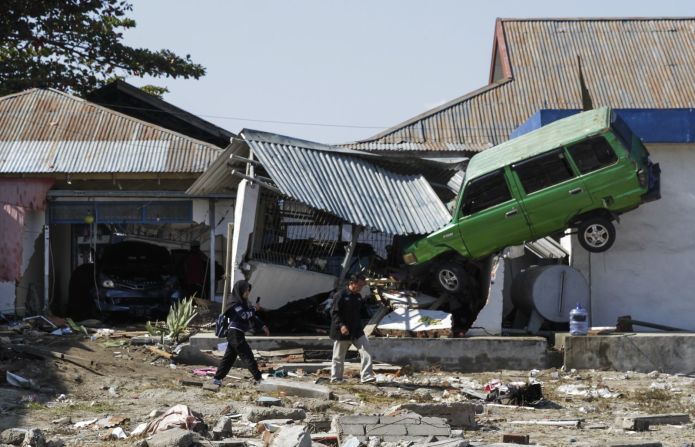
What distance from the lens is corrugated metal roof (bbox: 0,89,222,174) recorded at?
21.4 metres

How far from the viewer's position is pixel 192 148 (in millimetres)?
22031

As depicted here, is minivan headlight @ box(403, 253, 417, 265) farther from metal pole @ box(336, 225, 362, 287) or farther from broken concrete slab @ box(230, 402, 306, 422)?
broken concrete slab @ box(230, 402, 306, 422)

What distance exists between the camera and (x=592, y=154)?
52.6 feet

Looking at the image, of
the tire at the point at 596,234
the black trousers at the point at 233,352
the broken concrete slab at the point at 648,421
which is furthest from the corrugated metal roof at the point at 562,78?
the broken concrete slab at the point at 648,421

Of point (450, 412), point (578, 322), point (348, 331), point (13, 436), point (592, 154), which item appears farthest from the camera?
point (592, 154)

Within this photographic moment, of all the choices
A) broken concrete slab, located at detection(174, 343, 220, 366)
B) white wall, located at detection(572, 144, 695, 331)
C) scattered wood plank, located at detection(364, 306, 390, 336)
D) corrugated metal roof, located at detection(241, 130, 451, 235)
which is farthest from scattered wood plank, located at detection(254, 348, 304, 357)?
white wall, located at detection(572, 144, 695, 331)

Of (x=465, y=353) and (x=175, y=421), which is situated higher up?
(x=465, y=353)

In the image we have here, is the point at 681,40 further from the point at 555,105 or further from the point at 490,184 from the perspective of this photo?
the point at 490,184

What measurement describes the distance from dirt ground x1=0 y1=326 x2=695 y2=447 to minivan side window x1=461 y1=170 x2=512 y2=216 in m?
2.49

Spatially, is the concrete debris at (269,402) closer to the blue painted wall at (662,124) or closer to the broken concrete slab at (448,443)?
the broken concrete slab at (448,443)

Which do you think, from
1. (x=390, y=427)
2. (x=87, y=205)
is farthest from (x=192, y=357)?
(x=87, y=205)

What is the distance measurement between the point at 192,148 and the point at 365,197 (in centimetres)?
551

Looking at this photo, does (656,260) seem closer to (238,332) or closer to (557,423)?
(557,423)

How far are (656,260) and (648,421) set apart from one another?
6844mm
